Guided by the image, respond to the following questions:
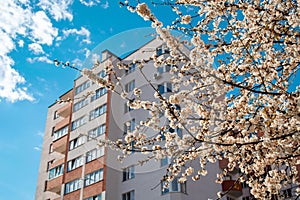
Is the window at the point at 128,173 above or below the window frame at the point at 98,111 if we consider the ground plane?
below

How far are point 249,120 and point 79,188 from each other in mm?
16612

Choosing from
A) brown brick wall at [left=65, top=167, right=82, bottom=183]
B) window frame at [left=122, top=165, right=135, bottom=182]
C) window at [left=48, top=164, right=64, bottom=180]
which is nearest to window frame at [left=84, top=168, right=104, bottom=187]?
brown brick wall at [left=65, top=167, right=82, bottom=183]

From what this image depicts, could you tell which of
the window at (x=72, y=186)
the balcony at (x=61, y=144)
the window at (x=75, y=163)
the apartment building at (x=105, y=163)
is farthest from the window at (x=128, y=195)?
the balcony at (x=61, y=144)

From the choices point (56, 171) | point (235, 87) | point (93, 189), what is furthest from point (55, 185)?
point (235, 87)

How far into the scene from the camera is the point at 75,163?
2017 centimetres

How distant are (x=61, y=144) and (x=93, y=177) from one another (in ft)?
18.1

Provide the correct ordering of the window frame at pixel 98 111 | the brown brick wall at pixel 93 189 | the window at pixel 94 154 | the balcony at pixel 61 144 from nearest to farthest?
the brown brick wall at pixel 93 189 < the window at pixel 94 154 < the window frame at pixel 98 111 < the balcony at pixel 61 144

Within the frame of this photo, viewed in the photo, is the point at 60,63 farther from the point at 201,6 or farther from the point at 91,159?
the point at 91,159

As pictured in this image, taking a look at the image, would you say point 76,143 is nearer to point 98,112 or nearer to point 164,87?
point 98,112

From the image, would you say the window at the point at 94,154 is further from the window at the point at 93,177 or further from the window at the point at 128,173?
the window at the point at 128,173

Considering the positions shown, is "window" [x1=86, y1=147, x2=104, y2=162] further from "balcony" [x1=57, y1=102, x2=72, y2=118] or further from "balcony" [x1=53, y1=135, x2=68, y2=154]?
"balcony" [x1=57, y1=102, x2=72, y2=118]

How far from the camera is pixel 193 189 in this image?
15.7 m

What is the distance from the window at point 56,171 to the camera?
22.1 metres

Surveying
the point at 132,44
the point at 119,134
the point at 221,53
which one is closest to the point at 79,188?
the point at 119,134
